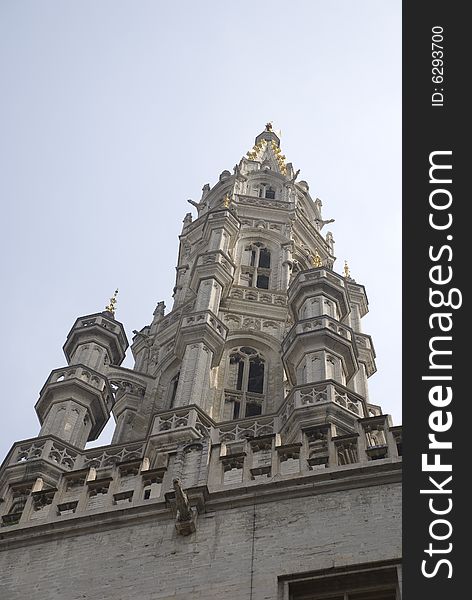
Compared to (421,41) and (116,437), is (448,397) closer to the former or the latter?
(421,41)

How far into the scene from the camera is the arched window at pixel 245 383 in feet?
87.8

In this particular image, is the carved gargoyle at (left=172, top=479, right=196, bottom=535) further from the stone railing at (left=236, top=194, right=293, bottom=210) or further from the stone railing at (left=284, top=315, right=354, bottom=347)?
the stone railing at (left=236, top=194, right=293, bottom=210)

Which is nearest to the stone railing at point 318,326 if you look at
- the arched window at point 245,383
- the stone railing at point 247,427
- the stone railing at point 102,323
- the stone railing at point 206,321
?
the arched window at point 245,383

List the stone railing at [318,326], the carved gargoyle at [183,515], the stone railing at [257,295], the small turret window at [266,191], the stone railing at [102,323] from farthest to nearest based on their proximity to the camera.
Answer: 1. the small turret window at [266,191]
2. the stone railing at [257,295]
3. the stone railing at [102,323]
4. the stone railing at [318,326]
5. the carved gargoyle at [183,515]

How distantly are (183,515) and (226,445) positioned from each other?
5786 mm

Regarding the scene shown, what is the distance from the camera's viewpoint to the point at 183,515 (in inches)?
529

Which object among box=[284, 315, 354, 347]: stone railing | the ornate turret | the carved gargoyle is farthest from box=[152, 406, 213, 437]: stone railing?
the carved gargoyle

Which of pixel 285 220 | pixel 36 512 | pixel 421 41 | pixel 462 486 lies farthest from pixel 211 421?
pixel 285 220

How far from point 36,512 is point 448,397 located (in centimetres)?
840

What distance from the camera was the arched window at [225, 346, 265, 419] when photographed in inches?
1054

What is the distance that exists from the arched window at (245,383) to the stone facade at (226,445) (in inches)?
2.1

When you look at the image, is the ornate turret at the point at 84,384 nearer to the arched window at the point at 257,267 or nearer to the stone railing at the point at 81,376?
the stone railing at the point at 81,376

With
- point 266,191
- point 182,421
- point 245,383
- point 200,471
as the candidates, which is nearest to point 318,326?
point 245,383

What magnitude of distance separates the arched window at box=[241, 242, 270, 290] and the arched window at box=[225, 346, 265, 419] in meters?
4.91
